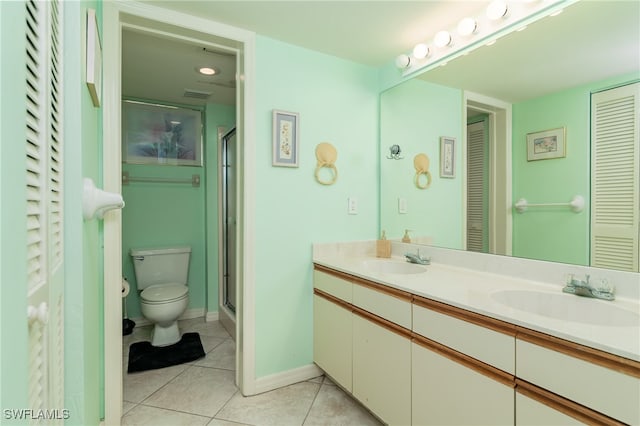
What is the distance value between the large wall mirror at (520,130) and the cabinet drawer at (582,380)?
0.66 metres

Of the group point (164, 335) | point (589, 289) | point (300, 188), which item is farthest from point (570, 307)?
point (164, 335)

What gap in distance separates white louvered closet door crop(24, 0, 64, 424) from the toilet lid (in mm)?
1912

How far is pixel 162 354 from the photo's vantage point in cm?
246

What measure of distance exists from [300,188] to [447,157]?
1008 millimetres

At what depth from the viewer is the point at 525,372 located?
948 millimetres

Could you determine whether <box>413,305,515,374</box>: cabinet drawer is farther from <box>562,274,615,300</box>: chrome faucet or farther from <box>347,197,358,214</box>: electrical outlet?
<box>347,197,358,214</box>: electrical outlet

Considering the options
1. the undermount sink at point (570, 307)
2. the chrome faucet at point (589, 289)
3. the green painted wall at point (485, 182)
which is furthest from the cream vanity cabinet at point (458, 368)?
the green painted wall at point (485, 182)

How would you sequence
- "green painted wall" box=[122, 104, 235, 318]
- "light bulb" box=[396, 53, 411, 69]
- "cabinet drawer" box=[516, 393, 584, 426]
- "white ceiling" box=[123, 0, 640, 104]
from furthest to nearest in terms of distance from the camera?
"green painted wall" box=[122, 104, 235, 318] → "light bulb" box=[396, 53, 411, 69] → "white ceiling" box=[123, 0, 640, 104] → "cabinet drawer" box=[516, 393, 584, 426]

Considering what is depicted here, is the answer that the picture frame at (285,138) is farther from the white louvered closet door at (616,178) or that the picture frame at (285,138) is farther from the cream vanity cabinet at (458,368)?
the white louvered closet door at (616,178)

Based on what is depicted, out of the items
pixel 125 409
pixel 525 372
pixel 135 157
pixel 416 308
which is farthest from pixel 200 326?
pixel 525 372

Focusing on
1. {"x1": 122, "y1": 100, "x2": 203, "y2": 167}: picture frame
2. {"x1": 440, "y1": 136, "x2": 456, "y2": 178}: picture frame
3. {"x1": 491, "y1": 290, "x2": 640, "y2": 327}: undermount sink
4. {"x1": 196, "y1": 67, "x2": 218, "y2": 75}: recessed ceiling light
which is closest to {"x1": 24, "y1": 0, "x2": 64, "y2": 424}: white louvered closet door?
{"x1": 491, "y1": 290, "x2": 640, "y2": 327}: undermount sink

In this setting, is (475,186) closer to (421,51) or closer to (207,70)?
(421,51)

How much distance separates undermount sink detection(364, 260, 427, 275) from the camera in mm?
1959

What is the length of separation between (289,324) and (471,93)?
1.87 m
